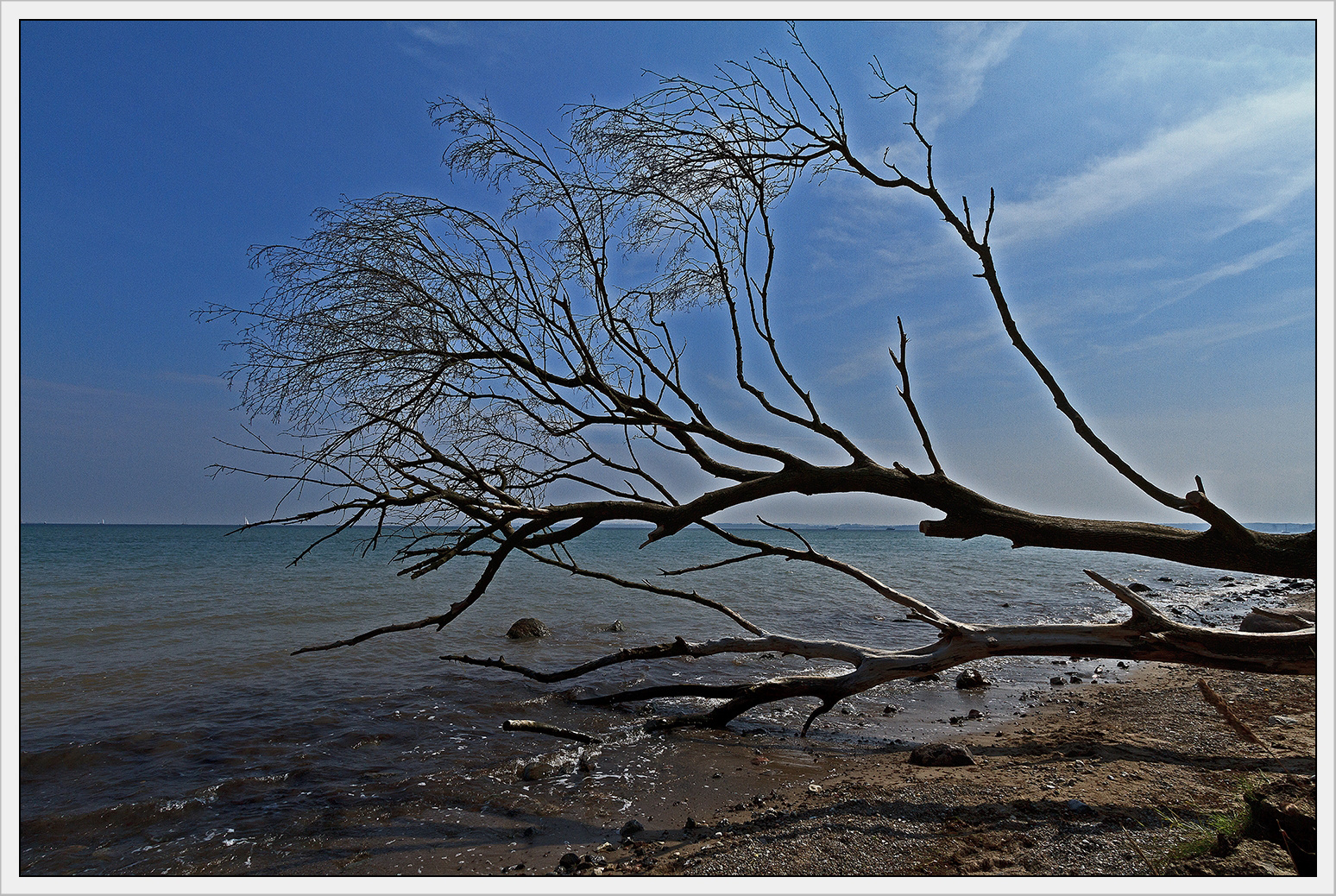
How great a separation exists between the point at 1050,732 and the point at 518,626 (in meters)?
9.08

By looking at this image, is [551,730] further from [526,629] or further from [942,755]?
[526,629]

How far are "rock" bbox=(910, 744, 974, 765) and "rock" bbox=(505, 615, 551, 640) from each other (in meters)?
8.39

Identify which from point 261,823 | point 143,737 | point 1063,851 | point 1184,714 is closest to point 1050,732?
point 1184,714

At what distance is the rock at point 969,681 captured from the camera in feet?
29.2

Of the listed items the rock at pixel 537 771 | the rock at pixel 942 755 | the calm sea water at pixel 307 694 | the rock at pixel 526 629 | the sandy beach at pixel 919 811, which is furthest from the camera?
the rock at pixel 526 629

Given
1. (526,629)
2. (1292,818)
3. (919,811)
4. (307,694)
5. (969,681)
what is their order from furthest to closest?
(526,629)
(969,681)
(307,694)
(919,811)
(1292,818)

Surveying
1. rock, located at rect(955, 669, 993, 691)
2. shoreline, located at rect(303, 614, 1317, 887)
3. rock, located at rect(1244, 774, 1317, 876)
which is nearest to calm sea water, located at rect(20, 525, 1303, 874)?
rock, located at rect(955, 669, 993, 691)

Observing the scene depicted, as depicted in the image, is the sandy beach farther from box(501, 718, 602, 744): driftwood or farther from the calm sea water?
the calm sea water

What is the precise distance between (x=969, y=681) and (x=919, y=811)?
17.1 feet

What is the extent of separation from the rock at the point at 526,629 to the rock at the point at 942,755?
8391 millimetres

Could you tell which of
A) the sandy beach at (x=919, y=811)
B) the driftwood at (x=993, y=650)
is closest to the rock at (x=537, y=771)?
the sandy beach at (x=919, y=811)

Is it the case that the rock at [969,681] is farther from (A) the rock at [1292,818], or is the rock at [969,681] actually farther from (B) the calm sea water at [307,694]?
(A) the rock at [1292,818]

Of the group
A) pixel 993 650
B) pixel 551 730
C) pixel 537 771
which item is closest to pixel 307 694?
pixel 551 730

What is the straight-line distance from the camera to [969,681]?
29.3 feet
